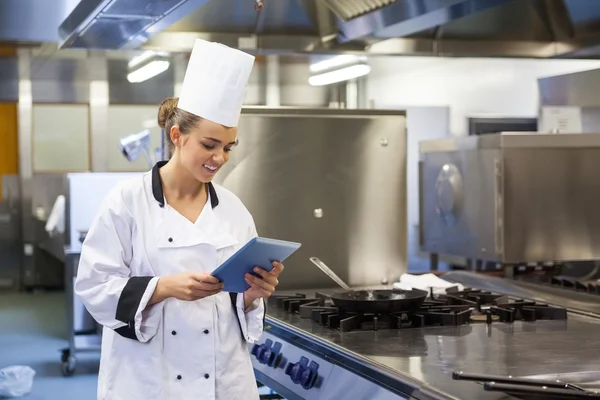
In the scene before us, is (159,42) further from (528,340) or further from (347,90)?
(347,90)

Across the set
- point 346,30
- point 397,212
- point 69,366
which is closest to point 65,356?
point 69,366

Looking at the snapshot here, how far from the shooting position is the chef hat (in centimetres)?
198

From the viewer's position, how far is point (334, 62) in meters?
10.1

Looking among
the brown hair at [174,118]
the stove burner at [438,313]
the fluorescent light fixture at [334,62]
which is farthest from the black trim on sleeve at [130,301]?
the fluorescent light fixture at [334,62]

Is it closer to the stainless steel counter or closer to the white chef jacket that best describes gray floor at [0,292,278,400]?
the stainless steel counter

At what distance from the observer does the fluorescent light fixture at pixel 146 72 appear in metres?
9.75

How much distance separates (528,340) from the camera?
210 centimetres

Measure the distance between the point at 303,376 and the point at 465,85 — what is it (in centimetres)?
699

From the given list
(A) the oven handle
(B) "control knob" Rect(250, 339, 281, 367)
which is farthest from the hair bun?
(A) the oven handle

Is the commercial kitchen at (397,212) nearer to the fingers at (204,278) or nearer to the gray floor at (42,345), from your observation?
the gray floor at (42,345)

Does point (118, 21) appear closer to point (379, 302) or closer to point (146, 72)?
point (379, 302)

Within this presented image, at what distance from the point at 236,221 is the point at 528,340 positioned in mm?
764

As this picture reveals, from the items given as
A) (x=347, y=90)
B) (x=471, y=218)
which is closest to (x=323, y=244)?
(x=471, y=218)

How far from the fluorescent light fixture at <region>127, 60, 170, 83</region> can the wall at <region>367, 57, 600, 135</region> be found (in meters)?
2.43
